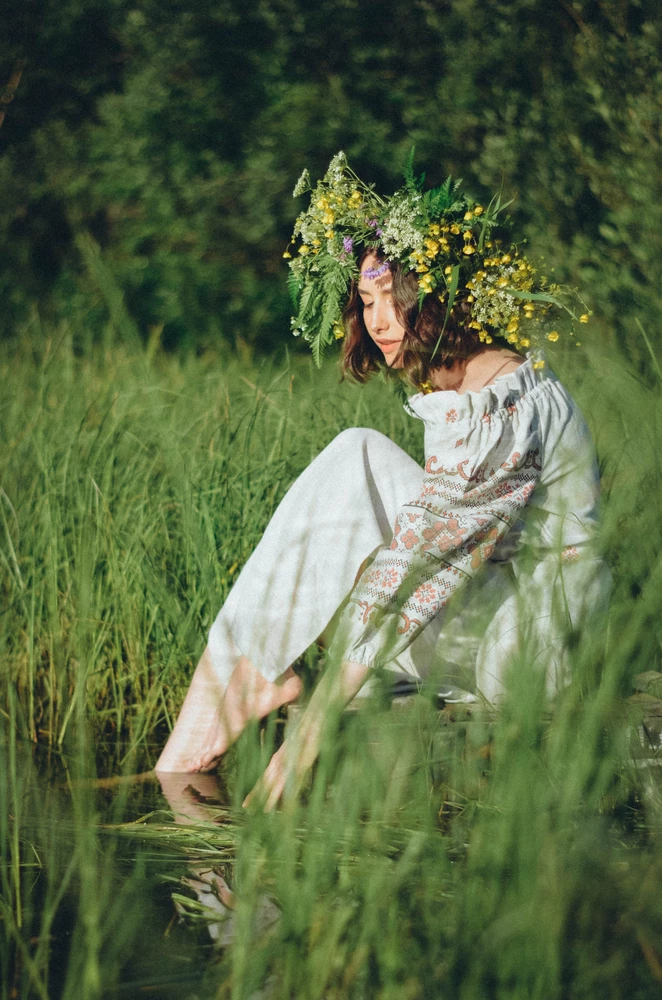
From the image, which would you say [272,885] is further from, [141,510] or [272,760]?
[141,510]

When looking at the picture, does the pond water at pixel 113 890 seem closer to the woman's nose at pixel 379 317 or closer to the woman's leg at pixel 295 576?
the woman's leg at pixel 295 576

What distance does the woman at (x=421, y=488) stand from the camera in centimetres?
195

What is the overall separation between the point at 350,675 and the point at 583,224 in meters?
4.15

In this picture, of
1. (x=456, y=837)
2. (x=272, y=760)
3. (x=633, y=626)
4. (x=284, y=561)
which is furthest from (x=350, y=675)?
(x=633, y=626)

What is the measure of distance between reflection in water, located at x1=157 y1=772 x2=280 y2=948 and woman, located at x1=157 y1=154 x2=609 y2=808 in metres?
0.07

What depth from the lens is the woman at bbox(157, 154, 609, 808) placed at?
76.7 inches

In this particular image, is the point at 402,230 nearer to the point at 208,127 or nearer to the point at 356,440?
the point at 356,440

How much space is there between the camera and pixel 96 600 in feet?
8.82

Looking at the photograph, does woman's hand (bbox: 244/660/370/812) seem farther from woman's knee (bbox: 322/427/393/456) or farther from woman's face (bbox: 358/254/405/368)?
woman's face (bbox: 358/254/405/368)

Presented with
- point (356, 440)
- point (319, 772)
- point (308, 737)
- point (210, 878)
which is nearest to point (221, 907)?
point (210, 878)

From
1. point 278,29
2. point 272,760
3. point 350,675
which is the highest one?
point 278,29

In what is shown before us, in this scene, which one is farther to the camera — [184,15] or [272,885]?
[184,15]

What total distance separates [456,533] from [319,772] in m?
0.71

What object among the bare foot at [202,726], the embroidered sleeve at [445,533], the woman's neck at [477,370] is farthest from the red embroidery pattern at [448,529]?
the bare foot at [202,726]
